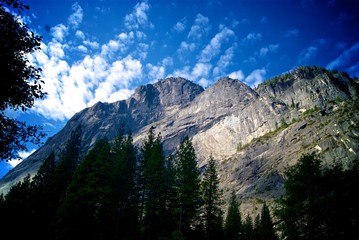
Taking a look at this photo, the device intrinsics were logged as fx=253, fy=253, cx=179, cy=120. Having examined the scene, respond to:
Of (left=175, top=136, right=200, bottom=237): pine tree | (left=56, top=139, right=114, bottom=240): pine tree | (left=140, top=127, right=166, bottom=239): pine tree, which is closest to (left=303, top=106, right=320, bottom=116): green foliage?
(left=175, top=136, right=200, bottom=237): pine tree

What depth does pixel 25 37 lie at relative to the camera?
1195 centimetres

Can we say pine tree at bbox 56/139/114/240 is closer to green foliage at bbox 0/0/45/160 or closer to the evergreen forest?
the evergreen forest

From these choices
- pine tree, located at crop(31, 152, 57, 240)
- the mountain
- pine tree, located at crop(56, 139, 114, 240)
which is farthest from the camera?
the mountain

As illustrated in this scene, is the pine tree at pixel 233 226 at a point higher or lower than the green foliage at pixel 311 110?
lower

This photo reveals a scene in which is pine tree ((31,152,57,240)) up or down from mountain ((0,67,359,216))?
down

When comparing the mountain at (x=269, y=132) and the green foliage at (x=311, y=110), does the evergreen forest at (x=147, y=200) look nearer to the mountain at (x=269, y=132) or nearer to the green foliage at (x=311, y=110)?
the mountain at (x=269, y=132)

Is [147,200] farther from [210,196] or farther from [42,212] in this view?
[42,212]

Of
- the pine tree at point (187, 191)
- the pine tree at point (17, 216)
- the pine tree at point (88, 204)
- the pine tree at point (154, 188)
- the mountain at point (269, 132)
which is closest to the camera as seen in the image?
the pine tree at point (88, 204)

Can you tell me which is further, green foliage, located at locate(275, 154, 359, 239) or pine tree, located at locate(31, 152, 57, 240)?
pine tree, located at locate(31, 152, 57, 240)

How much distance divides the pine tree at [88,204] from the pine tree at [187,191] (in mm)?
8178

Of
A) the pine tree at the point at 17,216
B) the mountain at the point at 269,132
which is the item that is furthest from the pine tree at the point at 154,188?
the mountain at the point at 269,132

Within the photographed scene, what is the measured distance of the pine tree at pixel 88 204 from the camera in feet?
79.0

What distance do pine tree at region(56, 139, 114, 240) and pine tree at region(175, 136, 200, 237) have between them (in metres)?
8.18

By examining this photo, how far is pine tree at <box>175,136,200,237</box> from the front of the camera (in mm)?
29750
